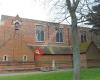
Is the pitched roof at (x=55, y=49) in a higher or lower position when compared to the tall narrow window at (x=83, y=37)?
lower

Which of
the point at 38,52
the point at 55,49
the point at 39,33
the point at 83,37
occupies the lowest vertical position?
the point at 38,52

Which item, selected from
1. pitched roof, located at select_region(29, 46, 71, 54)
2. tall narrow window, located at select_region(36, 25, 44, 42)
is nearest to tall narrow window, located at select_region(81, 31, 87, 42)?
pitched roof, located at select_region(29, 46, 71, 54)

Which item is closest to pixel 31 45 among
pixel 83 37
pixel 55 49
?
pixel 55 49

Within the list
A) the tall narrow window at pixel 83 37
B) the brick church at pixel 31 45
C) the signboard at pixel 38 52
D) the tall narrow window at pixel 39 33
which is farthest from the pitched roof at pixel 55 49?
the tall narrow window at pixel 83 37

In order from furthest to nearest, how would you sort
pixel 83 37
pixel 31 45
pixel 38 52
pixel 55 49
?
1. pixel 83 37
2. pixel 55 49
3. pixel 31 45
4. pixel 38 52

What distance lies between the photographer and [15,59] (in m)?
46.2

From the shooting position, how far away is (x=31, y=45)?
5197 cm

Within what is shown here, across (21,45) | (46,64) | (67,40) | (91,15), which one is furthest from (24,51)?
(91,15)

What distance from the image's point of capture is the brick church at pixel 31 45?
45547mm

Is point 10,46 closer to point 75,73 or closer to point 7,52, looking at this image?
point 7,52

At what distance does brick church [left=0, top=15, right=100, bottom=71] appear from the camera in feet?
149

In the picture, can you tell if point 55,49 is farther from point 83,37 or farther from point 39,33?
point 83,37

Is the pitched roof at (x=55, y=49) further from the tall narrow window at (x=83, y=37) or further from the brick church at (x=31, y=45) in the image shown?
the tall narrow window at (x=83, y=37)

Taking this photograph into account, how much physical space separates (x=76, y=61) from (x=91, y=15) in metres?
4.52
